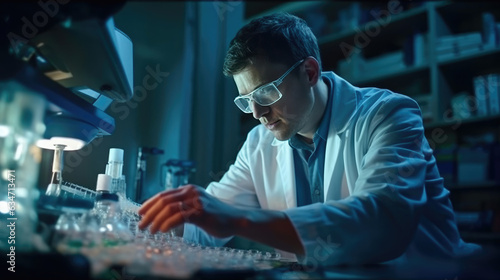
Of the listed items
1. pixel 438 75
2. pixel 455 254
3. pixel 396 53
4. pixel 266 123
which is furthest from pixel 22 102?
pixel 396 53

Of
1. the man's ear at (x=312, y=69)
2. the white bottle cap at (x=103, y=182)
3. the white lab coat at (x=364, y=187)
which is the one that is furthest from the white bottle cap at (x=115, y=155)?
the man's ear at (x=312, y=69)

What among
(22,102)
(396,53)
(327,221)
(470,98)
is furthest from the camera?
(396,53)

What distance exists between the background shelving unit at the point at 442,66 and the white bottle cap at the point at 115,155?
2.19 meters

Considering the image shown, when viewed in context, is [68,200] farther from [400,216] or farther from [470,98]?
[470,98]

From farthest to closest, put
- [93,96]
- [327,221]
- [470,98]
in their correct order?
[470,98] → [93,96] → [327,221]

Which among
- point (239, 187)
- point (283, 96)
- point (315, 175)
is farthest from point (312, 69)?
point (239, 187)

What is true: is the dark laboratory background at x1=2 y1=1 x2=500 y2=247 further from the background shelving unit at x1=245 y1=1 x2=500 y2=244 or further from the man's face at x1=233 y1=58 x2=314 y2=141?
the man's face at x1=233 y1=58 x2=314 y2=141

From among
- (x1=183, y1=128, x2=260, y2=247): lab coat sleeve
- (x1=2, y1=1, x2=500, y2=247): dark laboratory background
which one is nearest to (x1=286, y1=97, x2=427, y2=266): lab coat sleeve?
(x1=183, y1=128, x2=260, y2=247): lab coat sleeve

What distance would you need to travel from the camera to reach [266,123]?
51.6 inches

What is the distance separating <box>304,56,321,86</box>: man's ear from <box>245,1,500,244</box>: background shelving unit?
1.64 metres

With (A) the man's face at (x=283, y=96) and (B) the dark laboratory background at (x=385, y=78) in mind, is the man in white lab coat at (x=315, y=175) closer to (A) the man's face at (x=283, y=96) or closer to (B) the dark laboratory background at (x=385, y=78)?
(A) the man's face at (x=283, y=96)

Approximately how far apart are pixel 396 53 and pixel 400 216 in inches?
97.1

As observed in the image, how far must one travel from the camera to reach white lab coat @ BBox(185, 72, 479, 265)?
80cm

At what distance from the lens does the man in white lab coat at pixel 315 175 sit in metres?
0.75
